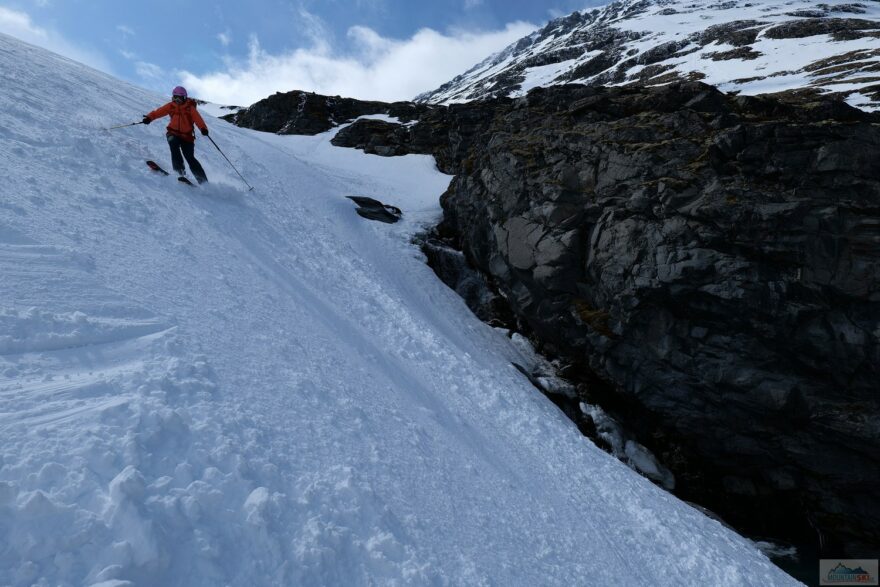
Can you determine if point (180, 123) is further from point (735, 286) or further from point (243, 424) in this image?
point (735, 286)

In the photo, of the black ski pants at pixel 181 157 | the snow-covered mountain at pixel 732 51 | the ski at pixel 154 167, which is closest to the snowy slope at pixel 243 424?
the ski at pixel 154 167

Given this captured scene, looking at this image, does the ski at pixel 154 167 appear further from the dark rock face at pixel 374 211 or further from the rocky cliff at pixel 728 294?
the rocky cliff at pixel 728 294

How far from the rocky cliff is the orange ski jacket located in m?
11.5

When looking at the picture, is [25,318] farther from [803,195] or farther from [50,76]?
[803,195]

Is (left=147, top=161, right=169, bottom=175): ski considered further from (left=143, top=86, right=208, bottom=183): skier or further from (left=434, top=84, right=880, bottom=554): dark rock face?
(left=434, top=84, right=880, bottom=554): dark rock face

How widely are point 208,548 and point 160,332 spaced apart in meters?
3.62

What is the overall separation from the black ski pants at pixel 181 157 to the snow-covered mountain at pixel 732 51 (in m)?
48.4

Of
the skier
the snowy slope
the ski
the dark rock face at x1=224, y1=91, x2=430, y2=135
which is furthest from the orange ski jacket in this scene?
the dark rock face at x1=224, y1=91, x2=430, y2=135

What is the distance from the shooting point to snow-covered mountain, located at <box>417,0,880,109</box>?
55.0 meters

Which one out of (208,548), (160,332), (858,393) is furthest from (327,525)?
(858,393)

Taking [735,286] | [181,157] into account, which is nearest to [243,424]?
[181,157]

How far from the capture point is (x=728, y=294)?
12.4 metres

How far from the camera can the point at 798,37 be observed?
267ft

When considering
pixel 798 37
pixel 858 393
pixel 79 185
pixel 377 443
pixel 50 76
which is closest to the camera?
pixel 377 443
